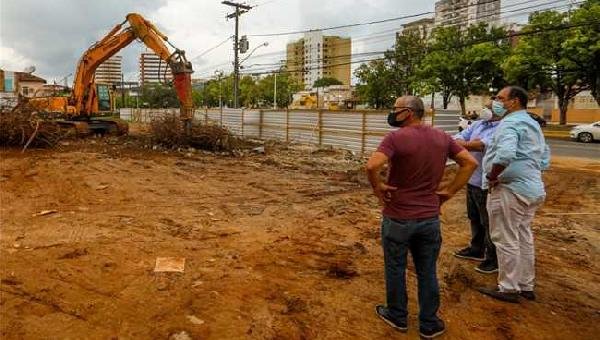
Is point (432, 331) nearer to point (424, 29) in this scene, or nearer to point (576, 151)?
point (576, 151)

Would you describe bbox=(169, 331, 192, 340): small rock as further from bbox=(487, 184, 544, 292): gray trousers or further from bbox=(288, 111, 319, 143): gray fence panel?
bbox=(288, 111, 319, 143): gray fence panel

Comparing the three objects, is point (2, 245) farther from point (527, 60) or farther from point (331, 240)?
point (527, 60)

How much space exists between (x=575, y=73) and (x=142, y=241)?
3084cm

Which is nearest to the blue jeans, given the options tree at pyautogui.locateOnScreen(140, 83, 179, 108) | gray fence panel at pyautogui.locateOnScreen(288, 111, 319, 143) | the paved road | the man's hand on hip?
the man's hand on hip

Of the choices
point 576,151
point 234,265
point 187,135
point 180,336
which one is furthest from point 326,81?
point 180,336

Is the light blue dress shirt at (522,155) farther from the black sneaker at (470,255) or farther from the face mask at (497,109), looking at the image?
the black sneaker at (470,255)

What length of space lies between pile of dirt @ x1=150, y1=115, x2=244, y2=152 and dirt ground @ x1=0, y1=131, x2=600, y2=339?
5.22m

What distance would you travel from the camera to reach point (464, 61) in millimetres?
34906

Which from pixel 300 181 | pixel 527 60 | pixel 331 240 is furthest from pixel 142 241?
pixel 527 60

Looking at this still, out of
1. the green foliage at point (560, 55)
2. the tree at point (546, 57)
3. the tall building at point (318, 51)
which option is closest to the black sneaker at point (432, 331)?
the green foliage at point (560, 55)

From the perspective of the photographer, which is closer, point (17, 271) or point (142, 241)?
point (17, 271)

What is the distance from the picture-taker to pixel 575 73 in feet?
95.6

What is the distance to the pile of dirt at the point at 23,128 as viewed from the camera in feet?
41.3

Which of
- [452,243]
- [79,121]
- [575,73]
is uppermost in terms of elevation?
[575,73]
